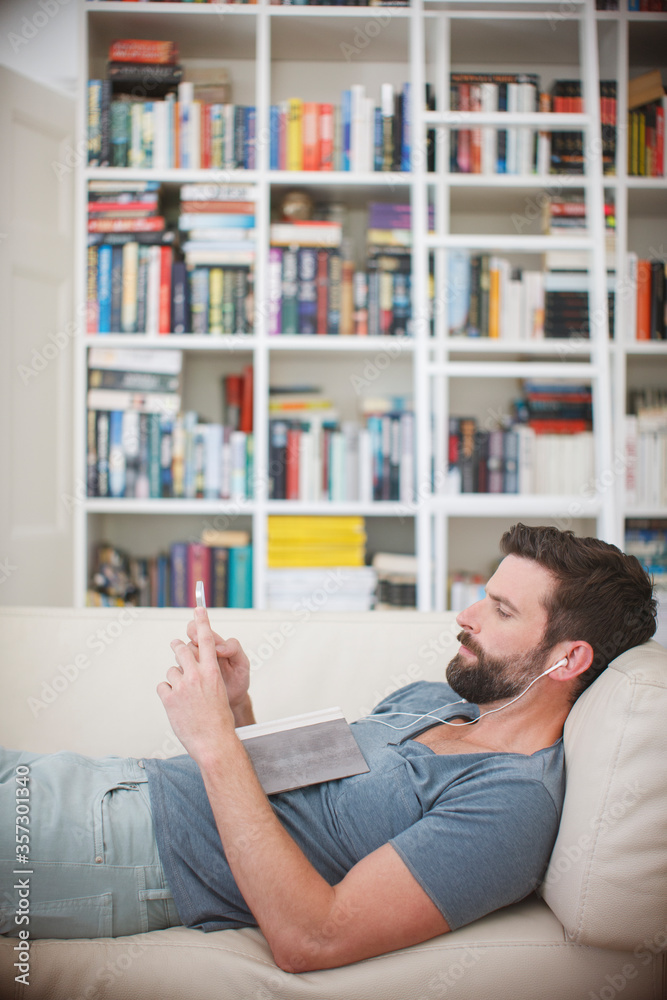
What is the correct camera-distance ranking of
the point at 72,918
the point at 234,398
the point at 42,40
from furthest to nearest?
1. the point at 234,398
2. the point at 42,40
3. the point at 72,918

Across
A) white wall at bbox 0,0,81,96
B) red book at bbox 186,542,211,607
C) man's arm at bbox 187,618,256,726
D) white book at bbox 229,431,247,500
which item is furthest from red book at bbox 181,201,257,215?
man's arm at bbox 187,618,256,726

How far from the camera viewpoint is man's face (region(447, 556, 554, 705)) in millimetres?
1032

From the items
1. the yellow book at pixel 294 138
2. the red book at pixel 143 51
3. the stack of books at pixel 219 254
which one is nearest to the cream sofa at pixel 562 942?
the stack of books at pixel 219 254

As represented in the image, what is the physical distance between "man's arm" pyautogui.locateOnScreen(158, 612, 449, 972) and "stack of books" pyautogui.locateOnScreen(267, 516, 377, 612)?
1.39m

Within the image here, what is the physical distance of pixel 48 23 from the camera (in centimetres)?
227

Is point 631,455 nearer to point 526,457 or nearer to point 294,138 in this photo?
point 526,457

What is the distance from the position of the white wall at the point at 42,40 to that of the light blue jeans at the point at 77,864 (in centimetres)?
217

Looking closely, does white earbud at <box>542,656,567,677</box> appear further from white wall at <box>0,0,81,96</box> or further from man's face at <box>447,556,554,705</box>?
white wall at <box>0,0,81,96</box>

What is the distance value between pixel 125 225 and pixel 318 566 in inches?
49.1

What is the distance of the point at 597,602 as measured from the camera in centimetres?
102

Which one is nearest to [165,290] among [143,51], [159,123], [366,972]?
[159,123]

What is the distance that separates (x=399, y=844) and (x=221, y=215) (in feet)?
6.51

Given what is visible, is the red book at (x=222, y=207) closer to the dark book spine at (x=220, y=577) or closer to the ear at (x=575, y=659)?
the dark book spine at (x=220, y=577)

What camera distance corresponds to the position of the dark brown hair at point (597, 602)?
102cm
